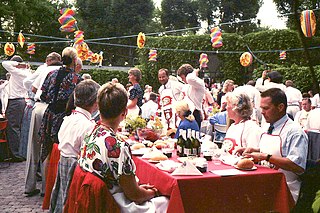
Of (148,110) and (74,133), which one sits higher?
(74,133)

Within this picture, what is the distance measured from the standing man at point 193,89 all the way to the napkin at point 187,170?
144 inches

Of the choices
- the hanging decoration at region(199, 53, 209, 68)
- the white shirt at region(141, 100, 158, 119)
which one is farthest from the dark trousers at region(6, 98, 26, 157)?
the hanging decoration at region(199, 53, 209, 68)

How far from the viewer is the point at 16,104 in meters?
7.88

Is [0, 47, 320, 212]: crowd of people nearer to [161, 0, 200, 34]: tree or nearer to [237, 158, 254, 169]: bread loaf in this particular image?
[237, 158, 254, 169]: bread loaf

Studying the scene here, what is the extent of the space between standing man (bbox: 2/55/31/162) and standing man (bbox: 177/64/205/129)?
3.09 metres

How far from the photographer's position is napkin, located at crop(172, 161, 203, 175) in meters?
2.95

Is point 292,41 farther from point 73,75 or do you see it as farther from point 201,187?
point 201,187

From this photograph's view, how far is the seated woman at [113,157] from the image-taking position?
2.45m

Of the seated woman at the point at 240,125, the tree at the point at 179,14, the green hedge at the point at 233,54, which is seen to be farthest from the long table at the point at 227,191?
the tree at the point at 179,14

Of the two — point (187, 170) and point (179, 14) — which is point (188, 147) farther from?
point (179, 14)

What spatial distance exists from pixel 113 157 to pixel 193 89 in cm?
468

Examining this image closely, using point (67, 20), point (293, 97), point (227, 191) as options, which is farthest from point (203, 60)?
point (227, 191)

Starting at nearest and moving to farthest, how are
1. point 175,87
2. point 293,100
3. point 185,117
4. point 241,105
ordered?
point 241,105 → point 185,117 → point 175,87 → point 293,100

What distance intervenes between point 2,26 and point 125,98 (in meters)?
32.5
